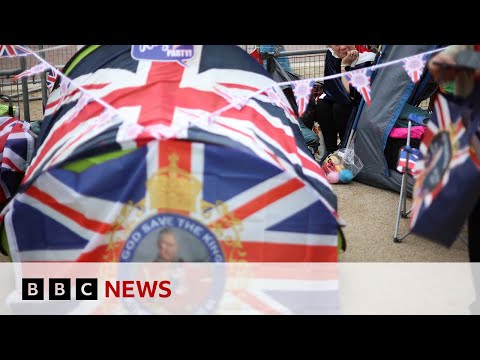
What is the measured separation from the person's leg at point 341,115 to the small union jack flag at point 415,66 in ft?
5.94

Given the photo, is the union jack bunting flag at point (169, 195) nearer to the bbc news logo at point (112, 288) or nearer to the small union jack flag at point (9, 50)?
the bbc news logo at point (112, 288)

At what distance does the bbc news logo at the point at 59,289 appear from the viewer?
3.88 m

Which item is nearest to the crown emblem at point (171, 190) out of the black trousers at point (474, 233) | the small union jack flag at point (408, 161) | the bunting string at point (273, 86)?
the bunting string at point (273, 86)

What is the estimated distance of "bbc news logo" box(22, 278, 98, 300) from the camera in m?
3.88

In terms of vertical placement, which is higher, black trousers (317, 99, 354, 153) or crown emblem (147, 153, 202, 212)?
crown emblem (147, 153, 202, 212)

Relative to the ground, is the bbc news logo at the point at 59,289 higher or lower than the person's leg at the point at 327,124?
lower

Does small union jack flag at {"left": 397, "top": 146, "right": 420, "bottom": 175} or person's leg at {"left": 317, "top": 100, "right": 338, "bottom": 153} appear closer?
small union jack flag at {"left": 397, "top": 146, "right": 420, "bottom": 175}

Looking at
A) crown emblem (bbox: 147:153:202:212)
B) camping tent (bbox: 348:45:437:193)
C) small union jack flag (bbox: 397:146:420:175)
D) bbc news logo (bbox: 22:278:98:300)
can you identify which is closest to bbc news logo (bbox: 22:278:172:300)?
bbc news logo (bbox: 22:278:98:300)

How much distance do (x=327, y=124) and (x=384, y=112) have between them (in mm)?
752

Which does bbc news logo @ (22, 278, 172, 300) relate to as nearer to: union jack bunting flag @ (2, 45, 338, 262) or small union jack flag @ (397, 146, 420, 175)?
union jack bunting flag @ (2, 45, 338, 262)

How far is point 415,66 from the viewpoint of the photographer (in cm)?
468

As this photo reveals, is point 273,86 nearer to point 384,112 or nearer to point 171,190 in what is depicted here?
point 171,190

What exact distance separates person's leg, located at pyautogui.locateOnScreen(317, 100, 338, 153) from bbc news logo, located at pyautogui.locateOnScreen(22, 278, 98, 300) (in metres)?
3.47
